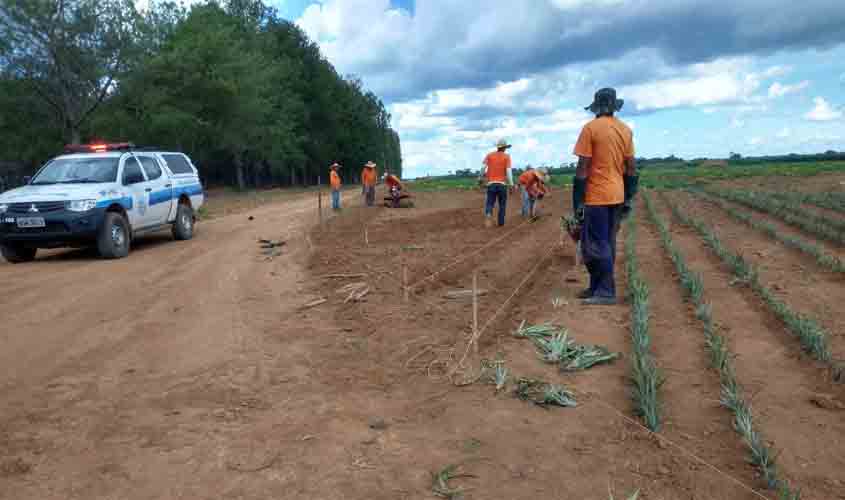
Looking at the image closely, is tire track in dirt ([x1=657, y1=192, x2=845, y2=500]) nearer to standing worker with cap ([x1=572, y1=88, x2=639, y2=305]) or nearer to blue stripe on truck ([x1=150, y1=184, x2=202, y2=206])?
standing worker with cap ([x1=572, y1=88, x2=639, y2=305])

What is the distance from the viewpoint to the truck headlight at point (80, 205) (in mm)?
9594

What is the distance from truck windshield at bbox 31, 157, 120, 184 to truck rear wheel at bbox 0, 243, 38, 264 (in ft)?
3.98

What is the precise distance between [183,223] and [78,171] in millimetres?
2472

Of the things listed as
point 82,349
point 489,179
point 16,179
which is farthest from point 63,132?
point 82,349

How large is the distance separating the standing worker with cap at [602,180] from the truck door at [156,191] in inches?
329

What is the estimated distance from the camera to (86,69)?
27219 millimetres

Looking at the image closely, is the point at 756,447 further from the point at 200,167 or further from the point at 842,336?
the point at 200,167

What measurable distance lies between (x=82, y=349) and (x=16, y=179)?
133ft

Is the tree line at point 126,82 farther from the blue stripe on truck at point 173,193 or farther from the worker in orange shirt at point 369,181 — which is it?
the blue stripe on truck at point 173,193

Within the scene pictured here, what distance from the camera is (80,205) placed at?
964cm

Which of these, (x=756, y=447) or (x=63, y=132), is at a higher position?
(x=63, y=132)

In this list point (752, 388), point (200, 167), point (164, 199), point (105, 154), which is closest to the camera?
point (752, 388)

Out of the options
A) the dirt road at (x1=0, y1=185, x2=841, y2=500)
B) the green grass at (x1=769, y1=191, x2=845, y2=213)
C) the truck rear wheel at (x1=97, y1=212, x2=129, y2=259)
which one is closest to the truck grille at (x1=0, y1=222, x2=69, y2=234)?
the truck rear wheel at (x1=97, y1=212, x2=129, y2=259)

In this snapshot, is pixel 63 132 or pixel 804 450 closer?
pixel 804 450
